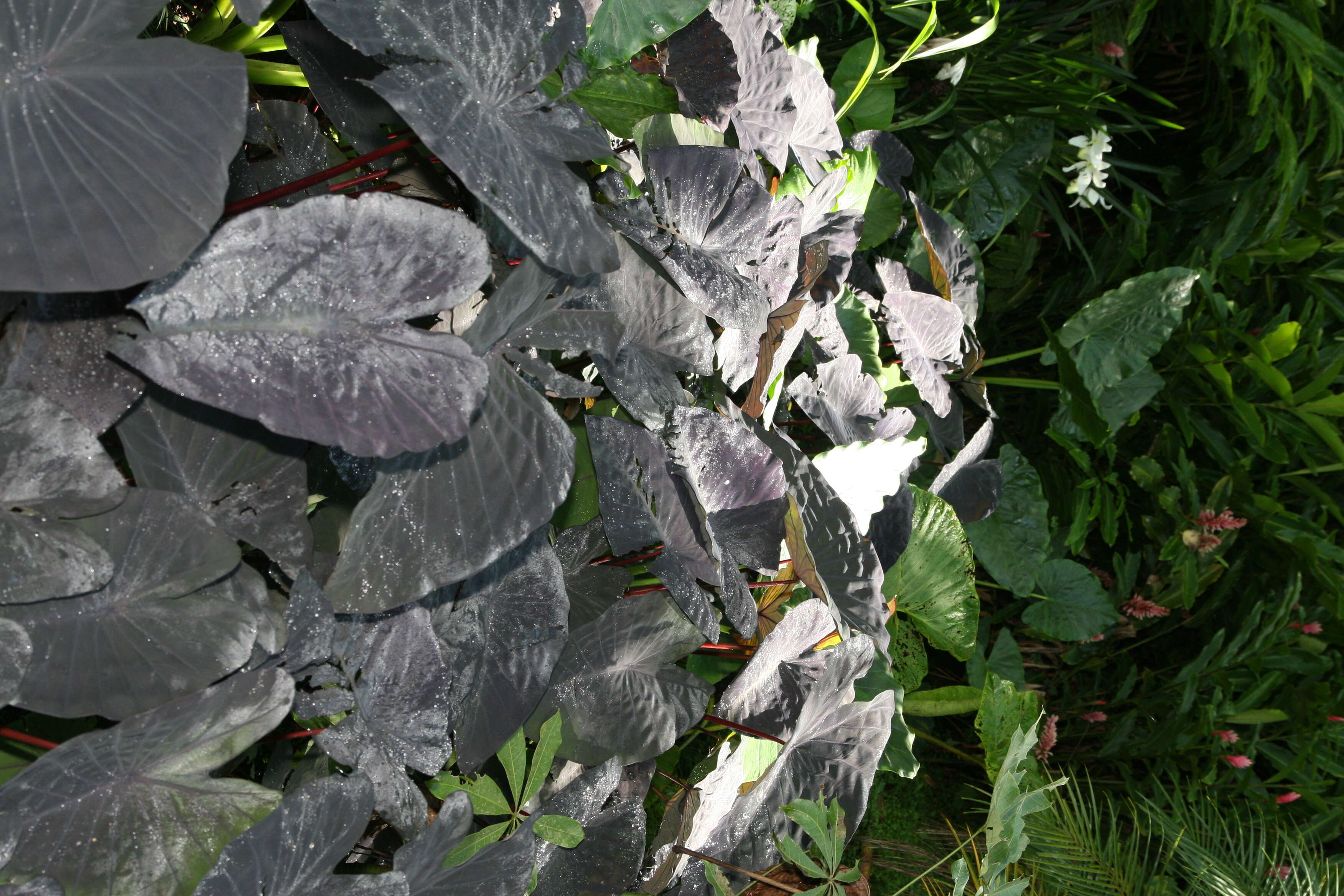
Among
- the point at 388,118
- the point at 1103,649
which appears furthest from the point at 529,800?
Answer: the point at 1103,649

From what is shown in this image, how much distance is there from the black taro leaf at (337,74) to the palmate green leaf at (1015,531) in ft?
4.71

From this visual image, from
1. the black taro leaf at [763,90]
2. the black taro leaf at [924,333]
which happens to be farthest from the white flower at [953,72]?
the black taro leaf at [763,90]

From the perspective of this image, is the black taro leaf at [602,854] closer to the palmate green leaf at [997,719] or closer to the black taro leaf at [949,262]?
the palmate green leaf at [997,719]

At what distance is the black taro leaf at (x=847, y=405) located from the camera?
0.88 m

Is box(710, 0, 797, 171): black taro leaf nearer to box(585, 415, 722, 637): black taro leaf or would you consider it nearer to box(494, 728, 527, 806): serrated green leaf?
box(585, 415, 722, 637): black taro leaf

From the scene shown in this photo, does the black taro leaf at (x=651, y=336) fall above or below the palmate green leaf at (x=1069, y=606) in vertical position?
above

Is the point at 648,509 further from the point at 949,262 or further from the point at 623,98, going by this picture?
the point at 949,262

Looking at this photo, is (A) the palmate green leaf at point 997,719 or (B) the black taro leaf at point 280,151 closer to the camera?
(B) the black taro leaf at point 280,151

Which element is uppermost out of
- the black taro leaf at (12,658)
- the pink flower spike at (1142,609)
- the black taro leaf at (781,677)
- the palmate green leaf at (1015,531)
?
the black taro leaf at (12,658)

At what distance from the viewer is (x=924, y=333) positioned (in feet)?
3.73

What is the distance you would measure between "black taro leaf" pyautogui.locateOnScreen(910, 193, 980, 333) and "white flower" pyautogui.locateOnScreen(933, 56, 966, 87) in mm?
A: 447

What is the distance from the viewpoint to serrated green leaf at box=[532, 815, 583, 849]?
54 centimetres

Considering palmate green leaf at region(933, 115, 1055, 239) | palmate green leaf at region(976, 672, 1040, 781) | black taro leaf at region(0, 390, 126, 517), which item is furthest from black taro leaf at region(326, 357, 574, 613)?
palmate green leaf at region(933, 115, 1055, 239)

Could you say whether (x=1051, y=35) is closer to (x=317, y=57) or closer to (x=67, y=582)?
(x=317, y=57)
